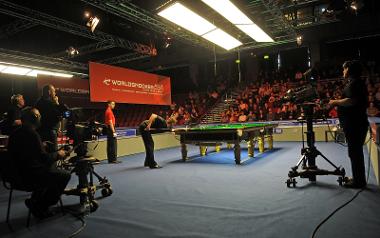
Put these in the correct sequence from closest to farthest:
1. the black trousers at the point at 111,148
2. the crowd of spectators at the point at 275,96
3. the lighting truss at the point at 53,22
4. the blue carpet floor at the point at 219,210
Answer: the blue carpet floor at the point at 219,210
the lighting truss at the point at 53,22
the black trousers at the point at 111,148
the crowd of spectators at the point at 275,96

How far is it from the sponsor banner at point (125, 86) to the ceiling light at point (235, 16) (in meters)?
4.08

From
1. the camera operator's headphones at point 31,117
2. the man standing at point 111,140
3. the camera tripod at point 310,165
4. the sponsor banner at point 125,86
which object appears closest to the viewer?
the camera operator's headphones at point 31,117

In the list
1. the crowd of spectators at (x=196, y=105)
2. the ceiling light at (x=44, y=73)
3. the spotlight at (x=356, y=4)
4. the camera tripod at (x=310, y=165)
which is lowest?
the camera tripod at (x=310, y=165)

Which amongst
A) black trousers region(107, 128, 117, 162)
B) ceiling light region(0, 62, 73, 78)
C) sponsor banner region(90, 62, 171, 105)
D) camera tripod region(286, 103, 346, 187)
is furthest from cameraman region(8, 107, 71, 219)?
ceiling light region(0, 62, 73, 78)

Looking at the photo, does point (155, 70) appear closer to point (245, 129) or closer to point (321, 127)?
point (321, 127)

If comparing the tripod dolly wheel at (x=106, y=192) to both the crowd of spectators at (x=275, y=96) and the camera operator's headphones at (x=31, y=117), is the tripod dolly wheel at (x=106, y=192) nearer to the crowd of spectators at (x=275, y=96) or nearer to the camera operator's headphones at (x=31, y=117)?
the camera operator's headphones at (x=31, y=117)

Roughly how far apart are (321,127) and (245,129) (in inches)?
226

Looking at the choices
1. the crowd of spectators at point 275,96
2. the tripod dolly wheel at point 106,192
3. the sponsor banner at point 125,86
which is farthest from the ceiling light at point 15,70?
the crowd of spectators at point 275,96

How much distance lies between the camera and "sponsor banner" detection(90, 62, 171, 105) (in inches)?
347

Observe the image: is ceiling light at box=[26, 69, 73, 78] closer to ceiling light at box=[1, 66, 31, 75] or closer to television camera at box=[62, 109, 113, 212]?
ceiling light at box=[1, 66, 31, 75]

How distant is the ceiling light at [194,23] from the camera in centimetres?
629

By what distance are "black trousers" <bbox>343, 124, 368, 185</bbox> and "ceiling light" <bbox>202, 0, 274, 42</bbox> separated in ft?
12.4


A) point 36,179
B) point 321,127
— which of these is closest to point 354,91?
point 36,179

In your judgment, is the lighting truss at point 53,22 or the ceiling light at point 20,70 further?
the ceiling light at point 20,70
